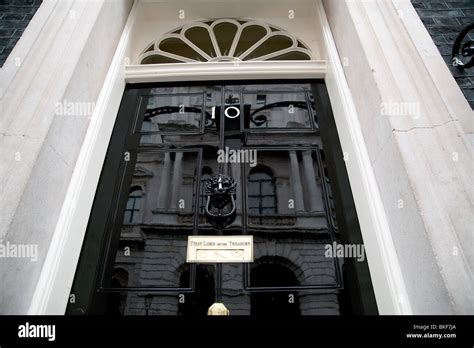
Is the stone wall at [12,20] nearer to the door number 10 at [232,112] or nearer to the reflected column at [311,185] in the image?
A: the door number 10 at [232,112]

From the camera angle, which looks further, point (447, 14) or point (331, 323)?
point (447, 14)

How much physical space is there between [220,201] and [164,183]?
0.54 m

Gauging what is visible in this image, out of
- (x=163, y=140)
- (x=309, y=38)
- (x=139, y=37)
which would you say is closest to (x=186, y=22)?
(x=139, y=37)

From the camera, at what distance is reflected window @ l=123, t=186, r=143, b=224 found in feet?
9.13

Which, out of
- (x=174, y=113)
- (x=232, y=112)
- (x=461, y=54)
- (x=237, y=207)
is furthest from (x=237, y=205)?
(x=461, y=54)

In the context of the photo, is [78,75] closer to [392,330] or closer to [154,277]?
[154,277]

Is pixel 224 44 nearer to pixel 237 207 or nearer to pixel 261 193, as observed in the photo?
pixel 261 193

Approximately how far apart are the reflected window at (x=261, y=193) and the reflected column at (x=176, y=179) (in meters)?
0.61

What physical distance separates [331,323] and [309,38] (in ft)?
11.0

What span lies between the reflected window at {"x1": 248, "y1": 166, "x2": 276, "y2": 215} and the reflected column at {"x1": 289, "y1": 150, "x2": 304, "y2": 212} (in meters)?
0.19

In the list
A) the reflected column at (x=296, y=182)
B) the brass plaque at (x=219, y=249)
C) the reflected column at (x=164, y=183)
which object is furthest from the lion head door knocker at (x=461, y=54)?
the reflected column at (x=164, y=183)

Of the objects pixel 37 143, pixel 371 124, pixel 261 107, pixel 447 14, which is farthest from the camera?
pixel 261 107

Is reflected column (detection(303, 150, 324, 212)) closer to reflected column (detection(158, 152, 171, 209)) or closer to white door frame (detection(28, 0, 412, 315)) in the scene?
white door frame (detection(28, 0, 412, 315))

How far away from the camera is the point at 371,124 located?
2.48 metres
